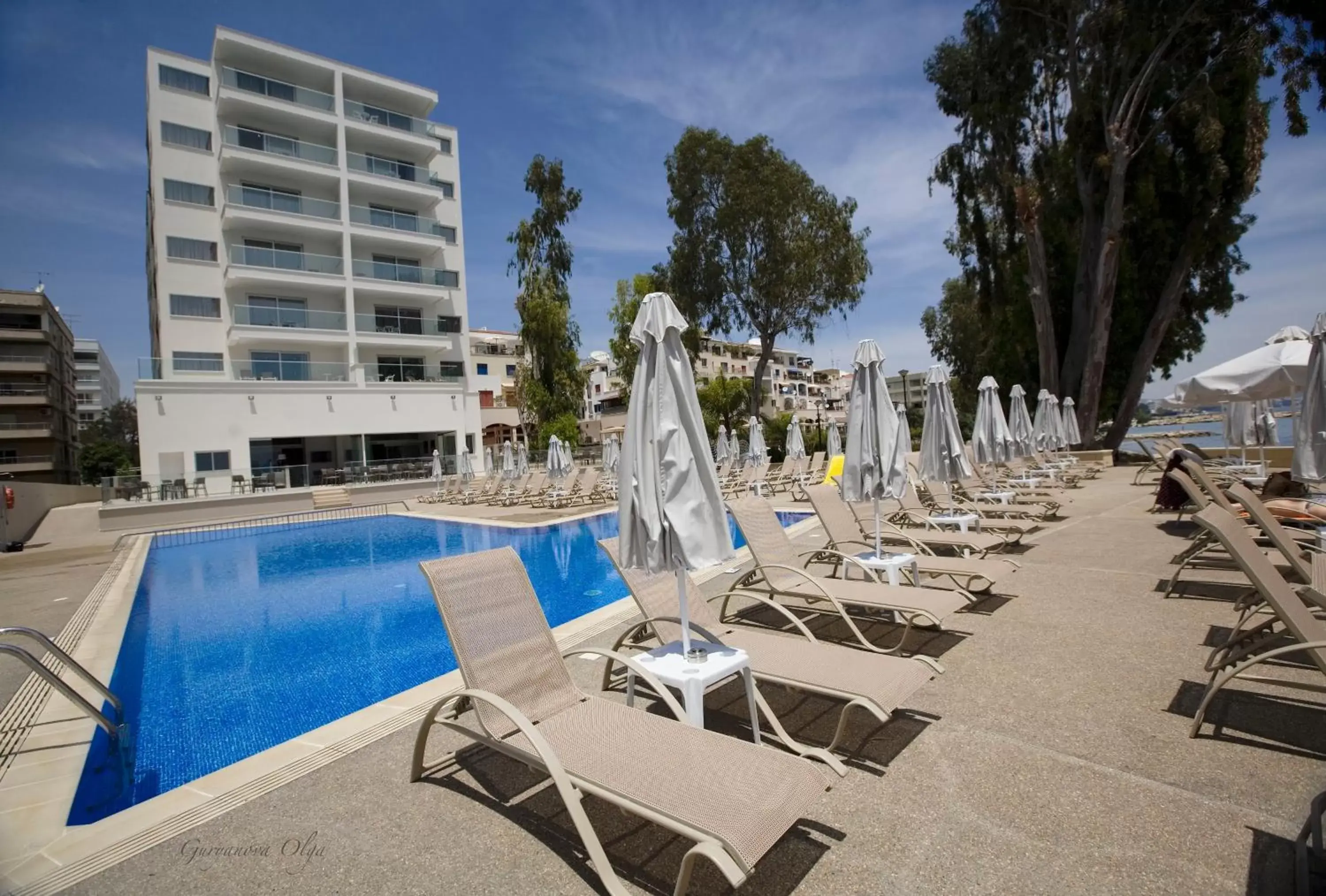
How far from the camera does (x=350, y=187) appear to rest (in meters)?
30.6

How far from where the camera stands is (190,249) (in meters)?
26.7

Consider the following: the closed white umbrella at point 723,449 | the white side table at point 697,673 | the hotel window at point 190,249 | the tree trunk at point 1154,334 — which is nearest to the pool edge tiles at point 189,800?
the white side table at point 697,673

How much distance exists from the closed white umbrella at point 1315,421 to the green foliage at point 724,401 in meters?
34.4

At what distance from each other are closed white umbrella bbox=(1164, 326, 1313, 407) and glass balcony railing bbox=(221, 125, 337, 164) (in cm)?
3281

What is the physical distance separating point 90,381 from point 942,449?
107 meters

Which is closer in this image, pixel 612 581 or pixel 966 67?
pixel 612 581

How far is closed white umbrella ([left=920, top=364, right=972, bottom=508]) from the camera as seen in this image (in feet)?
27.1

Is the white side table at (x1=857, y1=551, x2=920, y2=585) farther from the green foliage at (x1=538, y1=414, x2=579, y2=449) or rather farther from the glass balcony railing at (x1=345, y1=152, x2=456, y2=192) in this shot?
the glass balcony railing at (x1=345, y1=152, x2=456, y2=192)

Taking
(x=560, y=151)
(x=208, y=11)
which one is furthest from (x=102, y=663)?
(x=560, y=151)

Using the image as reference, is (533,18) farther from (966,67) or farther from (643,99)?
(966,67)

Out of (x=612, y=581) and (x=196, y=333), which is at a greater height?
(x=196, y=333)

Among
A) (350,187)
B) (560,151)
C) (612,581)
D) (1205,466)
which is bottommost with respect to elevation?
(612,581)

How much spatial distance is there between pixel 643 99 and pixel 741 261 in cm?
1388

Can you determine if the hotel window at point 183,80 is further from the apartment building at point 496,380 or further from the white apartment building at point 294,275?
the apartment building at point 496,380
